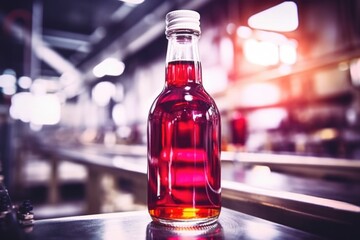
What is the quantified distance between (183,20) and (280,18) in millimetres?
3527

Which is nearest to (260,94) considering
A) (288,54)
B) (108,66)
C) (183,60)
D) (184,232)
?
(288,54)

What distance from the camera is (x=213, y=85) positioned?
15.7ft

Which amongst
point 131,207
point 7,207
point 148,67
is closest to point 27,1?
point 148,67

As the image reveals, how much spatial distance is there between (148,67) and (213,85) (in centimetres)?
264

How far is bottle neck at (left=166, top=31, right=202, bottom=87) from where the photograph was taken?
0.49m

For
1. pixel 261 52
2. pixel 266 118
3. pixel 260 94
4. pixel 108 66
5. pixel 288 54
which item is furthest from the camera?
pixel 108 66

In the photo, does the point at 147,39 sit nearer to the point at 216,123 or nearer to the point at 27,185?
the point at 27,185

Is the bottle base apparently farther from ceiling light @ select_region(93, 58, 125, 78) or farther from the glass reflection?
ceiling light @ select_region(93, 58, 125, 78)

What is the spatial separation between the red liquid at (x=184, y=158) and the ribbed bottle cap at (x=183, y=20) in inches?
3.5

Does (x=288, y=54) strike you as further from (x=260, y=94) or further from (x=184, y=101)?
(x=184, y=101)

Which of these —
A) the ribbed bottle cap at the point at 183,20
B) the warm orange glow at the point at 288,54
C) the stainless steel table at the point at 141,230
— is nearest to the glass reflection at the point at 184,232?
the stainless steel table at the point at 141,230

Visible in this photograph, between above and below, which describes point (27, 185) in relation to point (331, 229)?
below

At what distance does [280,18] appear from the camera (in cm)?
366

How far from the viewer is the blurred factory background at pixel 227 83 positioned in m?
2.69
